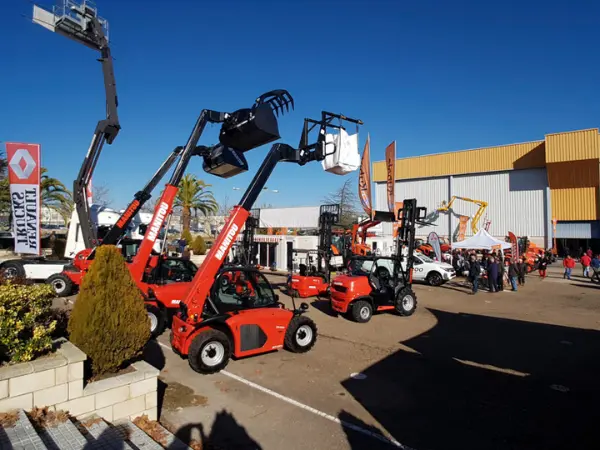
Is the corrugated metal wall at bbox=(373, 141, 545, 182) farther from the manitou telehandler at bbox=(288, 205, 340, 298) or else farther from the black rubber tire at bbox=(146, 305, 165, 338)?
the black rubber tire at bbox=(146, 305, 165, 338)

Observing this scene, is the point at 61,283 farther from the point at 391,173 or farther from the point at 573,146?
the point at 573,146

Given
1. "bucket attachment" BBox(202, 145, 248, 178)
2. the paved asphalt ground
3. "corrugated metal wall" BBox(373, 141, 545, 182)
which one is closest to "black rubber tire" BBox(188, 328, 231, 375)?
the paved asphalt ground

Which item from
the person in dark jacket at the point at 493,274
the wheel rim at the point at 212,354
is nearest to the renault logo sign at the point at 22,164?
the wheel rim at the point at 212,354

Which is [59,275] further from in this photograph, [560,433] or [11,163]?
[560,433]

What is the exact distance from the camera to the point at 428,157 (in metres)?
45.8

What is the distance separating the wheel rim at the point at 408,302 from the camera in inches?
465


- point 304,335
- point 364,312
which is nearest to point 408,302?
point 364,312

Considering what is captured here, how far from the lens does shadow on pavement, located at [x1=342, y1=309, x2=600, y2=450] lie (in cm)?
471

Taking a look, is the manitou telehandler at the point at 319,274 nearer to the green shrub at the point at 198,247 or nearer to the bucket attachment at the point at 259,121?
the bucket attachment at the point at 259,121

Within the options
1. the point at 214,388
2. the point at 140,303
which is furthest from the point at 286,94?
the point at 214,388

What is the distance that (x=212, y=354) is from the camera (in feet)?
22.1

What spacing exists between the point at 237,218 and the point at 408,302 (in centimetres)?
704

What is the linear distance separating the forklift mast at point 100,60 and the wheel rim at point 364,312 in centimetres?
940

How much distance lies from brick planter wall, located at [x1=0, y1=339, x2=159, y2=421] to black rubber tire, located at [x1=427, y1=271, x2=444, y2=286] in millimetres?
17078
